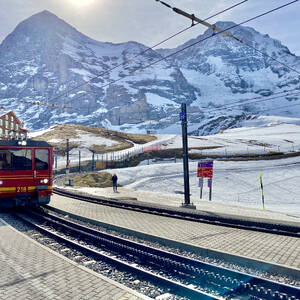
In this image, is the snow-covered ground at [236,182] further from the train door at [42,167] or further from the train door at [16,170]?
the train door at [16,170]

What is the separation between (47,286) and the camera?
223 inches

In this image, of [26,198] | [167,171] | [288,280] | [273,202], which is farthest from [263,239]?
[167,171]

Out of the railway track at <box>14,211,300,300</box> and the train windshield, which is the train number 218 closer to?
the train windshield

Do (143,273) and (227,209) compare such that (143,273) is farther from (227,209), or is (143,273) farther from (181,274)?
(227,209)

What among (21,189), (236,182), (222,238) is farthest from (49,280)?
(236,182)

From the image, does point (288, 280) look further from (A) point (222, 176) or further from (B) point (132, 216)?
(A) point (222, 176)

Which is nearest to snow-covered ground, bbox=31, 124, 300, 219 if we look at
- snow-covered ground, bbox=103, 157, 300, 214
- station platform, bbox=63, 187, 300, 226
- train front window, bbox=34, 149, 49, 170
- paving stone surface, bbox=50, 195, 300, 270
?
snow-covered ground, bbox=103, 157, 300, 214

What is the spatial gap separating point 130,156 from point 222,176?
23842 mm

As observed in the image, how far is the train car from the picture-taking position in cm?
1351

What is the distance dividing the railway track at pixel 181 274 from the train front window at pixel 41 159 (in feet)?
19.6

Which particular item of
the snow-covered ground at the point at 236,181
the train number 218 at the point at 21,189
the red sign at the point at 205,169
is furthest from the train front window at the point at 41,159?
the snow-covered ground at the point at 236,181

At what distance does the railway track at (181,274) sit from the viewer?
5360mm

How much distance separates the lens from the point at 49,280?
19.5 ft

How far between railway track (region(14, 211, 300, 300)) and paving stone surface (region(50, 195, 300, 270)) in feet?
3.53
